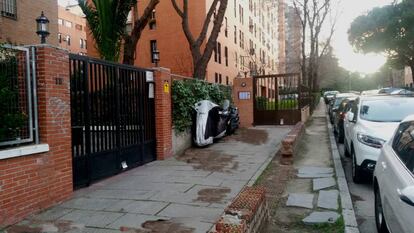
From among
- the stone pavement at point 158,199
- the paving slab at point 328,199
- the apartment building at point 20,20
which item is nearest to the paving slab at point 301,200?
the paving slab at point 328,199

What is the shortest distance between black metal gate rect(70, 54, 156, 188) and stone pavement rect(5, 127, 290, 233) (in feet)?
1.10

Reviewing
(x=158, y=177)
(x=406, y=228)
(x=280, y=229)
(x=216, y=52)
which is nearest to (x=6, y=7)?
(x=158, y=177)

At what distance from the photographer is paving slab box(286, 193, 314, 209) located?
6558 mm

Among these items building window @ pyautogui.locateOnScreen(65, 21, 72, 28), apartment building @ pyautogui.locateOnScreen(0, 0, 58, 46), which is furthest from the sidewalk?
building window @ pyautogui.locateOnScreen(65, 21, 72, 28)

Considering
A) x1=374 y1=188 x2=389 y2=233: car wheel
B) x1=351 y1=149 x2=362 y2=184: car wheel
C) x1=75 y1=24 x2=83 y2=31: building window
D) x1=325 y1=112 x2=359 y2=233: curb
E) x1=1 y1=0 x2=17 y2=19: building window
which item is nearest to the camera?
x1=374 y1=188 x2=389 y2=233: car wheel

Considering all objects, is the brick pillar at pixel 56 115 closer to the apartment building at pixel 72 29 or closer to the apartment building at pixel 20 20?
the apartment building at pixel 20 20

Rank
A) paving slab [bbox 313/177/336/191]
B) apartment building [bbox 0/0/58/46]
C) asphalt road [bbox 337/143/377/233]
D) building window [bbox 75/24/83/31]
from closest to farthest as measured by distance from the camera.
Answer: asphalt road [bbox 337/143/377/233] < paving slab [bbox 313/177/336/191] < apartment building [bbox 0/0/58/46] < building window [bbox 75/24/83/31]

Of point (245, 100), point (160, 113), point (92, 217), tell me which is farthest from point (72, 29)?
point (92, 217)

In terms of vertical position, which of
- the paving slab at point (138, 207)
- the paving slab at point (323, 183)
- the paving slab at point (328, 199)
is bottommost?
the paving slab at point (328, 199)

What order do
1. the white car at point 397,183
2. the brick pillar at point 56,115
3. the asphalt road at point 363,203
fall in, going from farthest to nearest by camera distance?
the brick pillar at point 56,115 → the asphalt road at point 363,203 → the white car at point 397,183

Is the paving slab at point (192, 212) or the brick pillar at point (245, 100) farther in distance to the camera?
the brick pillar at point (245, 100)

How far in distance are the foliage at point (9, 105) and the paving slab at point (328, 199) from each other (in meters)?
4.60

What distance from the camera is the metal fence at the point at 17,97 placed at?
5625mm

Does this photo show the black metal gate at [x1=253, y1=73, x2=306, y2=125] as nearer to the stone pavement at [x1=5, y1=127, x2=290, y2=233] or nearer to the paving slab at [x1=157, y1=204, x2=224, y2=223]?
the stone pavement at [x1=5, y1=127, x2=290, y2=233]
